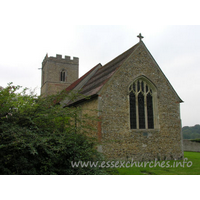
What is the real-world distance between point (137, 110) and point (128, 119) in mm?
906

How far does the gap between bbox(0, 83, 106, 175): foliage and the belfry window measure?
5.50 meters

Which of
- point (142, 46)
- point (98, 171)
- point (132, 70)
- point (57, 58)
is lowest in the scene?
point (98, 171)

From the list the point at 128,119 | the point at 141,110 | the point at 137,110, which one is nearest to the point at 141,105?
the point at 141,110

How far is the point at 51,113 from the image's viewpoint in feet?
16.7

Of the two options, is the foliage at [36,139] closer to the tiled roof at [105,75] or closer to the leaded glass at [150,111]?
the tiled roof at [105,75]

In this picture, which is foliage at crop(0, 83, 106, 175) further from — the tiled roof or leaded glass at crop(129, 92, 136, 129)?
leaded glass at crop(129, 92, 136, 129)

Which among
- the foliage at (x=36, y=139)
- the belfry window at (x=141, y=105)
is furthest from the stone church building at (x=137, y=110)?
the foliage at (x=36, y=139)

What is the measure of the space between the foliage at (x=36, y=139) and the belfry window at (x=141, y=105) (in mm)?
5502

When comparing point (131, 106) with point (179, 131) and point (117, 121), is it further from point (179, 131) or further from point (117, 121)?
point (179, 131)

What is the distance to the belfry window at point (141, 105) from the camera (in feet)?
35.1

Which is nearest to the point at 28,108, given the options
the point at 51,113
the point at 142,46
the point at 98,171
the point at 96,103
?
the point at 51,113

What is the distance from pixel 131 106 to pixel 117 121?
4.65 ft

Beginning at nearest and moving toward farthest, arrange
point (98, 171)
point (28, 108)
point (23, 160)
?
1. point (23, 160)
2. point (28, 108)
3. point (98, 171)

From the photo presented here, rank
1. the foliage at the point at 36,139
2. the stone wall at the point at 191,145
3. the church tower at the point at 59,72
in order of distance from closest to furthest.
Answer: the foliage at the point at 36,139, the stone wall at the point at 191,145, the church tower at the point at 59,72
